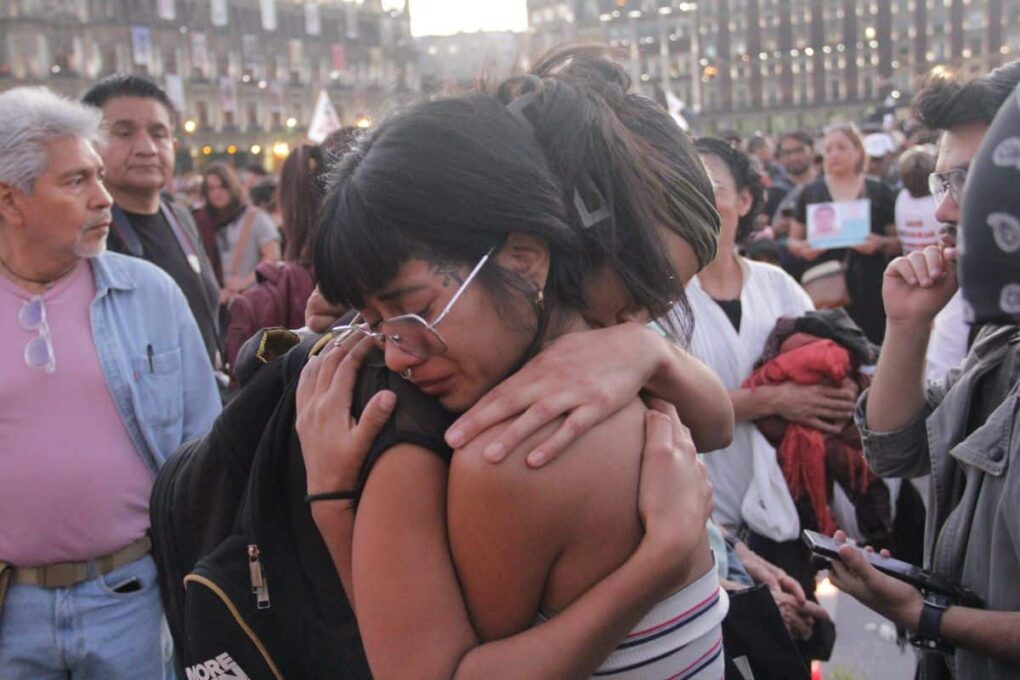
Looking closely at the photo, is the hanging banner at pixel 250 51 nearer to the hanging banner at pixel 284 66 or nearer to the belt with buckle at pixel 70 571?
the hanging banner at pixel 284 66

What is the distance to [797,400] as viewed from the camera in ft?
10.3

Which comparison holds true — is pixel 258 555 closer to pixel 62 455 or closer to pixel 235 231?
pixel 62 455

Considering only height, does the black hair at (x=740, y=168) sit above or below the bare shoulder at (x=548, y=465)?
above

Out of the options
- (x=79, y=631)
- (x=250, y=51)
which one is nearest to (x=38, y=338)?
(x=79, y=631)

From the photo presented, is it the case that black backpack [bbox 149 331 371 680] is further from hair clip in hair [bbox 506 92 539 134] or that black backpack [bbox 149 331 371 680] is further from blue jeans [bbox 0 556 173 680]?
blue jeans [bbox 0 556 173 680]

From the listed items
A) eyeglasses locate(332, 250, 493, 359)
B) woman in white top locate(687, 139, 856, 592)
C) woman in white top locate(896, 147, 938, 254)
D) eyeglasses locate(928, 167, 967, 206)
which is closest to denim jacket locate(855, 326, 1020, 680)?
eyeglasses locate(928, 167, 967, 206)

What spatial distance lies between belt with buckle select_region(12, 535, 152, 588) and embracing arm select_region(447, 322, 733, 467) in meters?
1.72

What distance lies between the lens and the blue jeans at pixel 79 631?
103 inches

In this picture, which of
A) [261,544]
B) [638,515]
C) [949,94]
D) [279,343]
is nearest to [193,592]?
[261,544]

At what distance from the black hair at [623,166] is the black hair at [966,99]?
3.06 feet

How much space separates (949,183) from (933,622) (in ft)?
3.23

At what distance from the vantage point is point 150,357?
292 centimetres

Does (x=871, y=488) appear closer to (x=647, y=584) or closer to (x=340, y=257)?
(x=647, y=584)

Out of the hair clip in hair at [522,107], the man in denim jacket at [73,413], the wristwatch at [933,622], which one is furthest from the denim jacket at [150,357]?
the wristwatch at [933,622]
